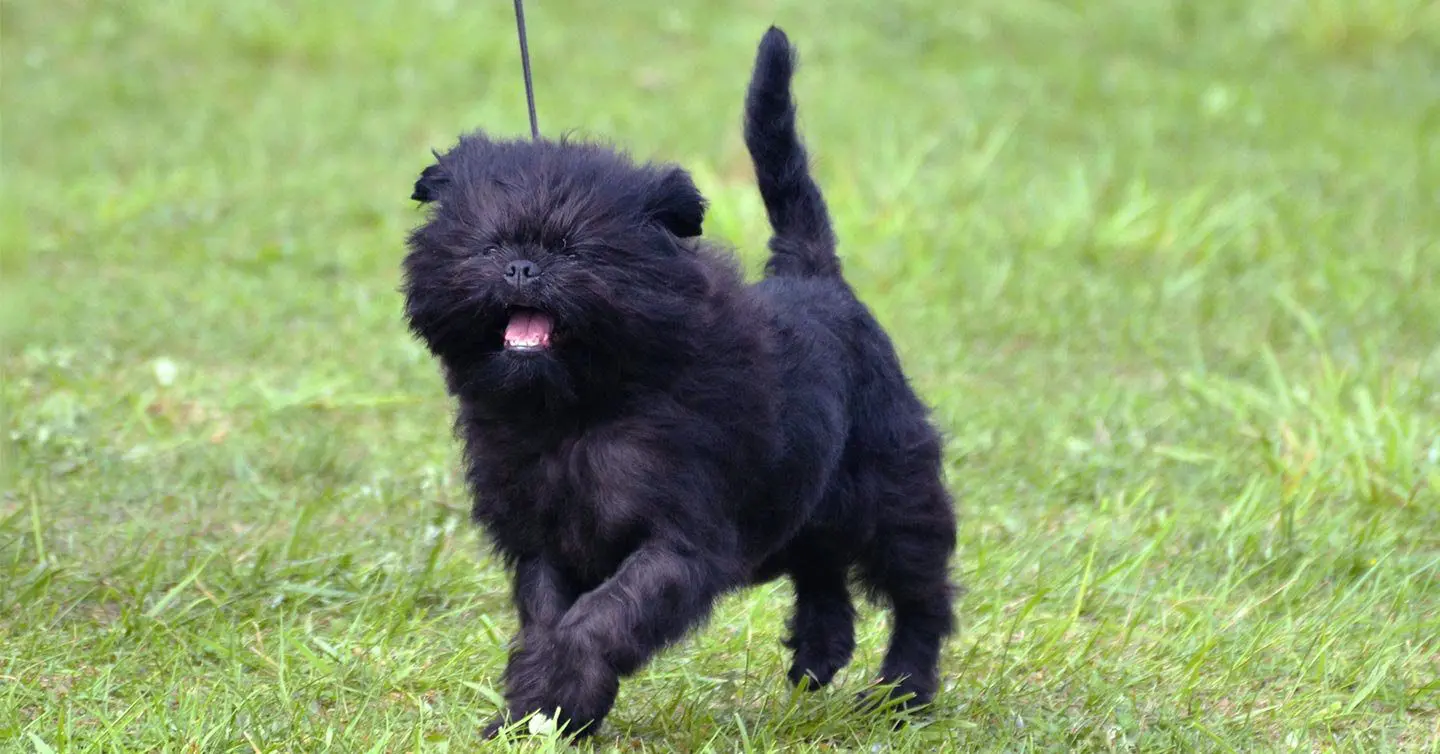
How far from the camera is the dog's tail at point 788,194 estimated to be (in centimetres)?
419

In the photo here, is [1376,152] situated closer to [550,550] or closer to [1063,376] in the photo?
[1063,376]

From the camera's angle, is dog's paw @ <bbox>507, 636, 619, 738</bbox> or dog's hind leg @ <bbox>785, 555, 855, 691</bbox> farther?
dog's hind leg @ <bbox>785, 555, 855, 691</bbox>

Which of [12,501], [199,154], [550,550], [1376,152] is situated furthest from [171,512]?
[1376,152]

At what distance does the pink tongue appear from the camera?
325 cm

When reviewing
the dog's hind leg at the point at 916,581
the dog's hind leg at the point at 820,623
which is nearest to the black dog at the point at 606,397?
the dog's hind leg at the point at 916,581

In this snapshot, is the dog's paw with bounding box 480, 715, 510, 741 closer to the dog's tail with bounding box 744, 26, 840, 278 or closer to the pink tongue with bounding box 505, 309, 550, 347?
the pink tongue with bounding box 505, 309, 550, 347

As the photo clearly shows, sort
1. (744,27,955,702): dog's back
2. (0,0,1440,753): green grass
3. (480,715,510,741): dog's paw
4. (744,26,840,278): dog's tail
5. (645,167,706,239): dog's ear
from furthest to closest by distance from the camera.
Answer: (744,26,840,278): dog's tail
(0,0,1440,753): green grass
(744,27,955,702): dog's back
(480,715,510,741): dog's paw
(645,167,706,239): dog's ear

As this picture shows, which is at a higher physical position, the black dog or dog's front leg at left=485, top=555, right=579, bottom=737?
the black dog

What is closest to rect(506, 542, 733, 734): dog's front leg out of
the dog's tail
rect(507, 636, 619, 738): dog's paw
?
rect(507, 636, 619, 738): dog's paw

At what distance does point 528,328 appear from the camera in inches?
128

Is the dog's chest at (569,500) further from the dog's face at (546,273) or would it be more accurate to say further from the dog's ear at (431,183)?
the dog's ear at (431,183)

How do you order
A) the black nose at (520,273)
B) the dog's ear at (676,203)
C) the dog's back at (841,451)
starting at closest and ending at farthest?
the black nose at (520,273) → the dog's ear at (676,203) → the dog's back at (841,451)

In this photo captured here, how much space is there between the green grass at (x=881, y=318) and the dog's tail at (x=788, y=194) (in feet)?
2.89

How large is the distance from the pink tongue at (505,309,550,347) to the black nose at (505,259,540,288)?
9 centimetres
